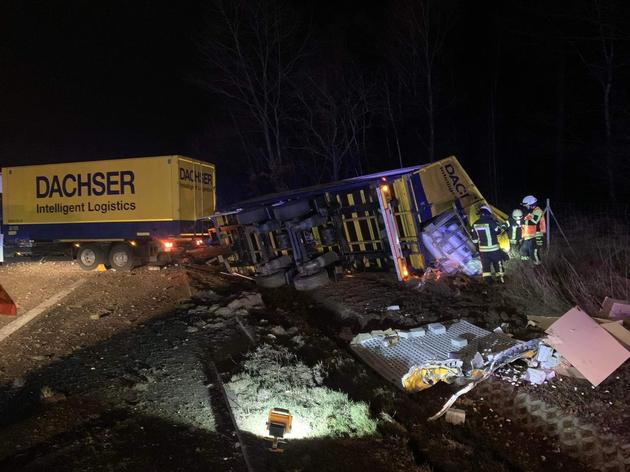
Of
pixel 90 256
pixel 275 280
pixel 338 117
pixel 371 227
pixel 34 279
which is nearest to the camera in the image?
pixel 371 227

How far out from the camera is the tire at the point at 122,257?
12.3 meters

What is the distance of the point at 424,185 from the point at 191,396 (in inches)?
233

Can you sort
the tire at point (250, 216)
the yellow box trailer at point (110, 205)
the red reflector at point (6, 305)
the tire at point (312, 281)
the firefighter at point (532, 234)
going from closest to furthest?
1. the red reflector at point (6, 305)
2. the firefighter at point (532, 234)
3. the tire at point (312, 281)
4. the tire at point (250, 216)
5. the yellow box trailer at point (110, 205)

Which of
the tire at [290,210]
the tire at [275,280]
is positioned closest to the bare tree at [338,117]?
the tire at [290,210]

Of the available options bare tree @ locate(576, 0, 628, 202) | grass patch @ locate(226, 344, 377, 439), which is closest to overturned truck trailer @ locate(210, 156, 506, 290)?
grass patch @ locate(226, 344, 377, 439)

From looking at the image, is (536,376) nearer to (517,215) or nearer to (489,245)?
(489,245)

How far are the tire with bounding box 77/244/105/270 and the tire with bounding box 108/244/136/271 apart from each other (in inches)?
10.0

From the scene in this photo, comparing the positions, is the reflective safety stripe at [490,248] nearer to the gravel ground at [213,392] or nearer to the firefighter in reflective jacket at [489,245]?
the firefighter in reflective jacket at [489,245]

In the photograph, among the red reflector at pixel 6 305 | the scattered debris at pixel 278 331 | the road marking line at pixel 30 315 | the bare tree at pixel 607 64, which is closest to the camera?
the red reflector at pixel 6 305

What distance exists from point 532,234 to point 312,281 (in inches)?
155

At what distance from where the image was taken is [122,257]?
12.4 meters

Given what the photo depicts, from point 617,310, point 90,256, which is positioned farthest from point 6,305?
point 90,256

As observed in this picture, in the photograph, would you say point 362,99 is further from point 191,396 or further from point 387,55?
point 191,396

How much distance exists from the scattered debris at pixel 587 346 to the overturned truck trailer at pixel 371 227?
4050 millimetres
